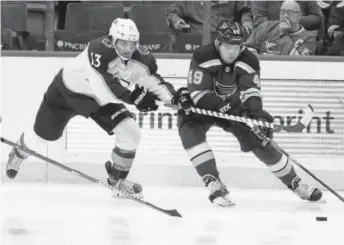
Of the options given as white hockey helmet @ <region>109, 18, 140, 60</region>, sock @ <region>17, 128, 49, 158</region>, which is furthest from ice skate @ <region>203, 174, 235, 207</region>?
sock @ <region>17, 128, 49, 158</region>

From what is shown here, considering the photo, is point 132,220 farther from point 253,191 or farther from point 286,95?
point 286,95

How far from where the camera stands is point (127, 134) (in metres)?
4.66

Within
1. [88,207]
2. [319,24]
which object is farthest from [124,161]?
[319,24]

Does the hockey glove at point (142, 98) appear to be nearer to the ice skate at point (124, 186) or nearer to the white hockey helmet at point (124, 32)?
the white hockey helmet at point (124, 32)

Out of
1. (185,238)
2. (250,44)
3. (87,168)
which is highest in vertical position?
(250,44)

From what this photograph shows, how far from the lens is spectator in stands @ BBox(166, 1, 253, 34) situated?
18.0 feet

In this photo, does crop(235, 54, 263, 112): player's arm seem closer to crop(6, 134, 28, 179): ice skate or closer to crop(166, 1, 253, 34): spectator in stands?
crop(166, 1, 253, 34): spectator in stands

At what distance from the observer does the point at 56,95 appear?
185 inches

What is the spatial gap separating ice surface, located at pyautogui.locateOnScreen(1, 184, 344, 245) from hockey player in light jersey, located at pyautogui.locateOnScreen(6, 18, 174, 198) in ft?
0.71

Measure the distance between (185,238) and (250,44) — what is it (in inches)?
88.1

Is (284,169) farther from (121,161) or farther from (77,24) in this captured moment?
(77,24)

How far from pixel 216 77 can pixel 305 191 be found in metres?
0.77

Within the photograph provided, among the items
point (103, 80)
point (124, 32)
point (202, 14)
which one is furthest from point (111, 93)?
point (202, 14)

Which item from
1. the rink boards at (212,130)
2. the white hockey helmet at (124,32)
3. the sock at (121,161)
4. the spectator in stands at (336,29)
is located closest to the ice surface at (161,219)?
the sock at (121,161)
